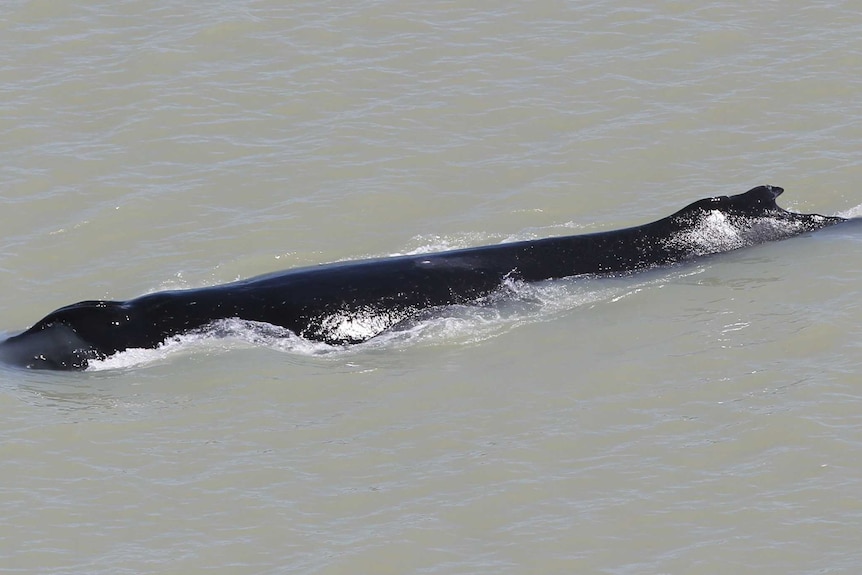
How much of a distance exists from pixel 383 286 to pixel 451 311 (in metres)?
0.86

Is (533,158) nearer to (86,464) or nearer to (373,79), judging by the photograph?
(373,79)

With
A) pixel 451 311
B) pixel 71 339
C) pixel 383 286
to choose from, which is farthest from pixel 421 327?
pixel 71 339

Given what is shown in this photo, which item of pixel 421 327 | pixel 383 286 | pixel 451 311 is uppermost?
pixel 383 286

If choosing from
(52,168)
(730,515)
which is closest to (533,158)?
(52,168)

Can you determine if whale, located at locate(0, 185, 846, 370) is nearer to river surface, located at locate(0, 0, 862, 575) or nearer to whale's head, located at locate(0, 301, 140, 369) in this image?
whale's head, located at locate(0, 301, 140, 369)

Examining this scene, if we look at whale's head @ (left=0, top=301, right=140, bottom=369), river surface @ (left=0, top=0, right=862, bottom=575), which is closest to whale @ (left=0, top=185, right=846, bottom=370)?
whale's head @ (left=0, top=301, right=140, bottom=369)

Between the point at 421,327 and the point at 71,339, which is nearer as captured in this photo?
the point at 71,339

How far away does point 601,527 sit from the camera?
11.9 metres

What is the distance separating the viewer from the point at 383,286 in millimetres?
17047

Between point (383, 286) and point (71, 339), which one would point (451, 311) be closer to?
point (383, 286)

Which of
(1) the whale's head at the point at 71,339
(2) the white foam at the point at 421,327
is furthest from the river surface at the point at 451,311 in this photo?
(1) the whale's head at the point at 71,339

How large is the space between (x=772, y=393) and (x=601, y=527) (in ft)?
10.3

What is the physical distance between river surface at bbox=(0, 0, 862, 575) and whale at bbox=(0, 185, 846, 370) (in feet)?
0.98

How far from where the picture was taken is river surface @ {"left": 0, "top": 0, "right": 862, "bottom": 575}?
1219 centimetres
